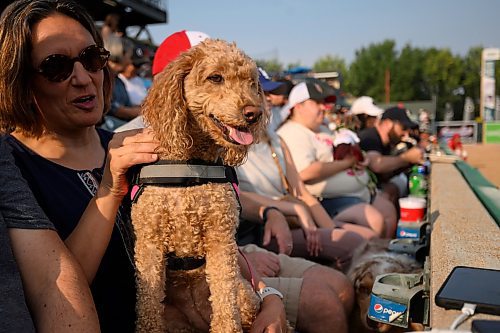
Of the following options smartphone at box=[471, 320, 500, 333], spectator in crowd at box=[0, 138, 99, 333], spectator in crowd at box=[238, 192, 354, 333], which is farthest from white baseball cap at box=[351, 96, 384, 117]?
smartphone at box=[471, 320, 500, 333]

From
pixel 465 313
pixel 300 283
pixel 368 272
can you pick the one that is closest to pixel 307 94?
pixel 368 272

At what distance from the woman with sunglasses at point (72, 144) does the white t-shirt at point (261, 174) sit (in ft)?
4.76

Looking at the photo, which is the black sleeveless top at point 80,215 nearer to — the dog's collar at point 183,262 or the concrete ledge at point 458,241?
the dog's collar at point 183,262

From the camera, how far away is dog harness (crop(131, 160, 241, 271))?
171 cm

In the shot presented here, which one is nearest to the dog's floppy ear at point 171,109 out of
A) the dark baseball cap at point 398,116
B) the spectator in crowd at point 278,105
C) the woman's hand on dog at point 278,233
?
the woman's hand on dog at point 278,233

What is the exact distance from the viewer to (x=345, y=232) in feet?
11.7

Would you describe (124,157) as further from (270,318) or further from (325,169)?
(325,169)

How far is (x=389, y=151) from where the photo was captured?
7461 mm

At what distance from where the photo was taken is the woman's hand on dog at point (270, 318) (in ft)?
6.10

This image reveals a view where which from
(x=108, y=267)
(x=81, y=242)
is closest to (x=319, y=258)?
(x=108, y=267)

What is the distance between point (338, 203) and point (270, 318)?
2.89m

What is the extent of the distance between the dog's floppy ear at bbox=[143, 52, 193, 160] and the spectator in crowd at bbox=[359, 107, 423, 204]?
15.1 ft

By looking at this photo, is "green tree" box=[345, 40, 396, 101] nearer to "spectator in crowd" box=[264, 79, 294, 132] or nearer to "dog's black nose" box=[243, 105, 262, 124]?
"spectator in crowd" box=[264, 79, 294, 132]

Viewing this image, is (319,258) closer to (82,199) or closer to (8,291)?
(82,199)
